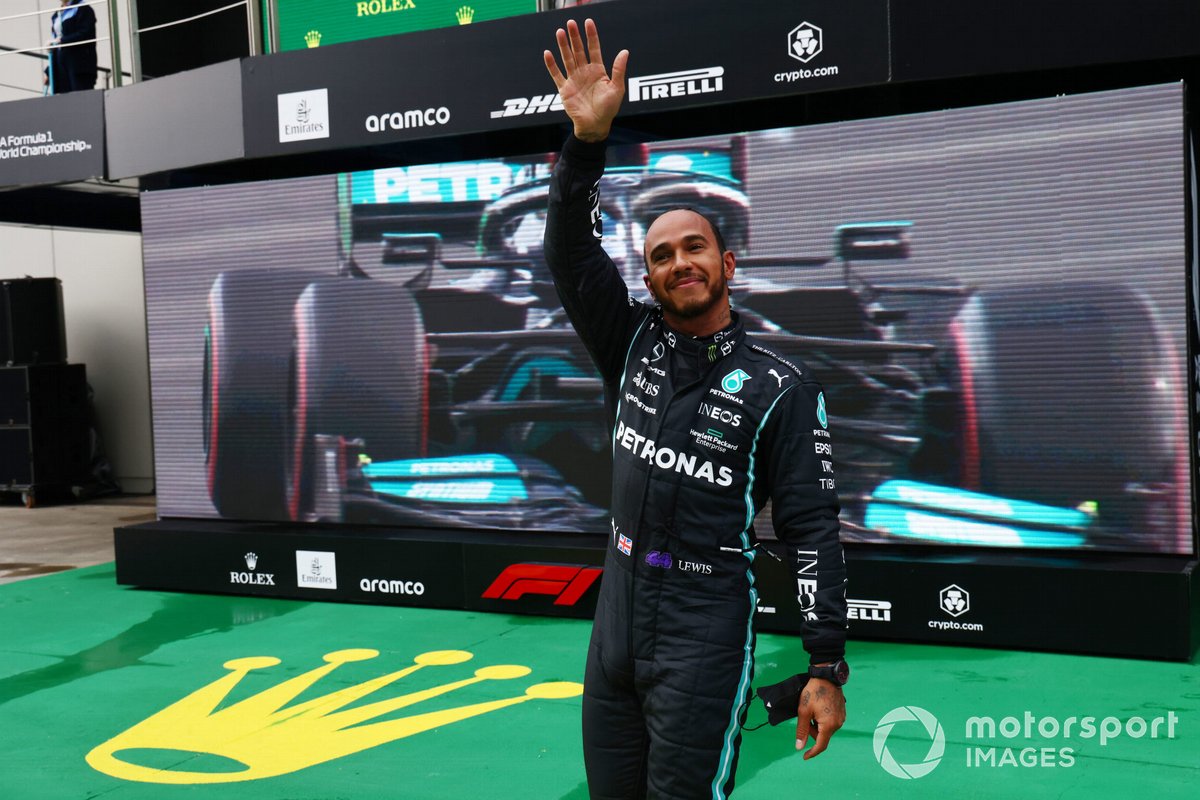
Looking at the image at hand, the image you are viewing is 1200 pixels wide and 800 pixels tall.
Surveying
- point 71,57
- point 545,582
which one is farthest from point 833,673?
point 71,57

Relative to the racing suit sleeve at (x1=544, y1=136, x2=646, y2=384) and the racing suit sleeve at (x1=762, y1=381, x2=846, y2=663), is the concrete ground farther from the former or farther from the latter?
the racing suit sleeve at (x1=762, y1=381, x2=846, y2=663)

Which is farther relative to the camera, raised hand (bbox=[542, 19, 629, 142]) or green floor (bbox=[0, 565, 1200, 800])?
green floor (bbox=[0, 565, 1200, 800])

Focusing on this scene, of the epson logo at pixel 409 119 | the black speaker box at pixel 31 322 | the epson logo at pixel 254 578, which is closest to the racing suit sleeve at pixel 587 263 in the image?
the epson logo at pixel 409 119

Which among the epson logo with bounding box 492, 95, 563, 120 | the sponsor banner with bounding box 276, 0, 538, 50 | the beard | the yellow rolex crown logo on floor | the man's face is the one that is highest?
the sponsor banner with bounding box 276, 0, 538, 50

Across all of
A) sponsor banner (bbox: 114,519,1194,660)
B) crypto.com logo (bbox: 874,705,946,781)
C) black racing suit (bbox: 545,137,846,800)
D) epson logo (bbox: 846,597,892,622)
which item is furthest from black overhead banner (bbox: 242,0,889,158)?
black racing suit (bbox: 545,137,846,800)

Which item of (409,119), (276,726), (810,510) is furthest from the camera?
(409,119)

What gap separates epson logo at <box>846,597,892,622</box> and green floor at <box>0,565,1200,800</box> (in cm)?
14

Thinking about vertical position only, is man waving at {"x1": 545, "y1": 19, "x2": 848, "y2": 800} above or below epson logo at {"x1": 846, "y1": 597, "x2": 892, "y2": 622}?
above

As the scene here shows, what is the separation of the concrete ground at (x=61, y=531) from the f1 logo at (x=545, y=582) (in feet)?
14.0

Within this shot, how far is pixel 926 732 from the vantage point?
15.6ft

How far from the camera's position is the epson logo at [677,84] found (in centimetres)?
646

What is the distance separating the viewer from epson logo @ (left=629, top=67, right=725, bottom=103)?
6457 millimetres

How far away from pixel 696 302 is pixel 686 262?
9 centimetres

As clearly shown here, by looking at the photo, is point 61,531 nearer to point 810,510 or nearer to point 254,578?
point 254,578
